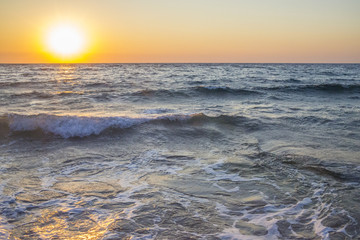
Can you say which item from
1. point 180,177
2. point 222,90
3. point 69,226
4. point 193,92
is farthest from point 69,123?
point 222,90

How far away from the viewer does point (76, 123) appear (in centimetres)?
1010

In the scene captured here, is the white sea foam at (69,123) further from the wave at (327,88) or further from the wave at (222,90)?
the wave at (327,88)

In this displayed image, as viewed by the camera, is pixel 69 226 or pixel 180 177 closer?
pixel 69 226

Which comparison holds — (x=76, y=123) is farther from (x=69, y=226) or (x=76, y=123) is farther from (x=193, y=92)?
(x=193, y=92)

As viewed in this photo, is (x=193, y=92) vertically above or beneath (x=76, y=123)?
above

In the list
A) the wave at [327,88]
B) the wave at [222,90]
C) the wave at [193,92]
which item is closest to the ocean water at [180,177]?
the wave at [193,92]

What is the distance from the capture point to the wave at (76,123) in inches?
380

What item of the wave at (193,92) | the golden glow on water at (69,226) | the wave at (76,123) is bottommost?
the golden glow on water at (69,226)

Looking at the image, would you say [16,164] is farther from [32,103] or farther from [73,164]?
[32,103]

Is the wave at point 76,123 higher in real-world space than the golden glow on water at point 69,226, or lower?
higher

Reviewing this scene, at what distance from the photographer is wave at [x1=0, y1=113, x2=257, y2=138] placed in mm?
9663

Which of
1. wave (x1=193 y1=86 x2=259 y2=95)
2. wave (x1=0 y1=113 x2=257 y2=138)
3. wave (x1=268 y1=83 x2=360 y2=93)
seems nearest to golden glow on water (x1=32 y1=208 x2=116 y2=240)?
wave (x1=0 y1=113 x2=257 y2=138)

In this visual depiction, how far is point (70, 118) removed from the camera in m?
10.5

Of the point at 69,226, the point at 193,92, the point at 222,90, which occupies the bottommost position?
the point at 69,226
